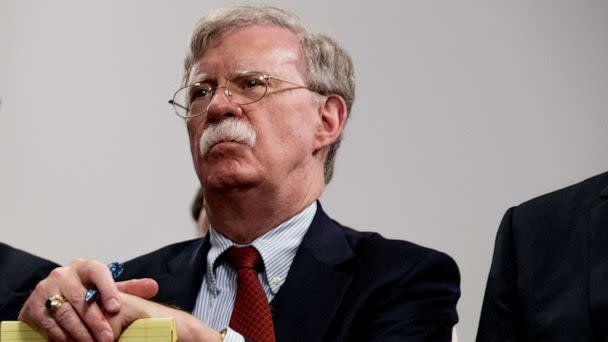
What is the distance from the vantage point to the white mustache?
7.29 ft

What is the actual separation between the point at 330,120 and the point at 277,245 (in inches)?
13.9

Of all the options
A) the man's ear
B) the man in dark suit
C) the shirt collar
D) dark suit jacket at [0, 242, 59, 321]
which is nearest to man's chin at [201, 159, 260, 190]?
the man in dark suit

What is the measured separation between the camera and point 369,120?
3.57 meters

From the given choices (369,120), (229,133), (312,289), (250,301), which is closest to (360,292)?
(312,289)

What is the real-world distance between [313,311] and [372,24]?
5.79ft

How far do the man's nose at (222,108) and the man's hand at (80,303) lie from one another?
0.55 meters

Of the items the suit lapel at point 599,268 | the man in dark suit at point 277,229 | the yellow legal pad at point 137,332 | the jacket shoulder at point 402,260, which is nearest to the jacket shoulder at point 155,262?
the man in dark suit at point 277,229

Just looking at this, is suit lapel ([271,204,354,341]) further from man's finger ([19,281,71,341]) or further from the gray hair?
man's finger ([19,281,71,341])

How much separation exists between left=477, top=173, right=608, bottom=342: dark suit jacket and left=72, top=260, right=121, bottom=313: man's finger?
0.64m

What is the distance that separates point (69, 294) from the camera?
1774 mm

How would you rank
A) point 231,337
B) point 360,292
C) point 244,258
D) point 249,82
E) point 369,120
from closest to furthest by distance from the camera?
1. point 231,337
2. point 360,292
3. point 244,258
4. point 249,82
5. point 369,120

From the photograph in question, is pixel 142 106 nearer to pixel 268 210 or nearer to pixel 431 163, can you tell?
pixel 431 163

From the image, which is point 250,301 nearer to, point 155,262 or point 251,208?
point 251,208

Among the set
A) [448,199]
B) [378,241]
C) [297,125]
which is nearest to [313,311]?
[378,241]
